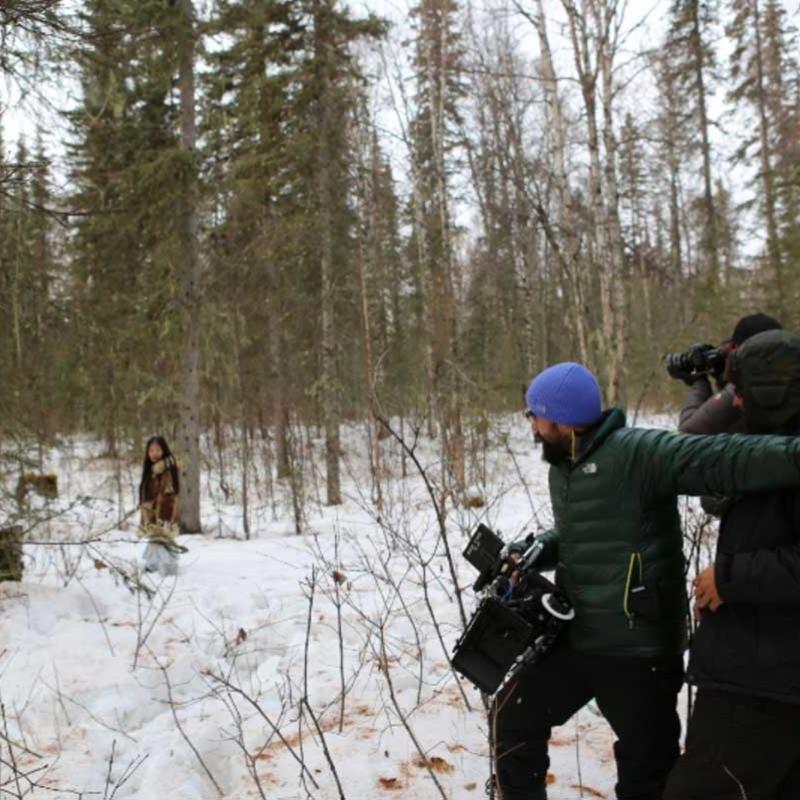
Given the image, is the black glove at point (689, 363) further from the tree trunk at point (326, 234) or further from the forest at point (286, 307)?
the tree trunk at point (326, 234)

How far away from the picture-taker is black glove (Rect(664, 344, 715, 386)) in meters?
3.36

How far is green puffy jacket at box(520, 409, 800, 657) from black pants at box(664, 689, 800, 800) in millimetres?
411

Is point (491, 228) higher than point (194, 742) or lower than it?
higher

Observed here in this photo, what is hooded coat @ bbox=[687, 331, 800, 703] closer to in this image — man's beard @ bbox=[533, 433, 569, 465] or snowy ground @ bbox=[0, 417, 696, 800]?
man's beard @ bbox=[533, 433, 569, 465]

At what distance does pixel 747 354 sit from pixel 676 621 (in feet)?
3.18

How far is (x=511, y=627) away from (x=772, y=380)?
1.18m

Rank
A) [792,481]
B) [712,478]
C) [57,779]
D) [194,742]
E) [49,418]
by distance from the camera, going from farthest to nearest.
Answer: [49,418] → [194,742] → [57,779] → [712,478] → [792,481]

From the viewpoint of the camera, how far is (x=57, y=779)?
3.37 metres

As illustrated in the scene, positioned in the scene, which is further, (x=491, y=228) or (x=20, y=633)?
(x=491, y=228)

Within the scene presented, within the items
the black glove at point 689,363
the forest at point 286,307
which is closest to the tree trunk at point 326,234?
the forest at point 286,307

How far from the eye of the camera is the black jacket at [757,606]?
1.80m

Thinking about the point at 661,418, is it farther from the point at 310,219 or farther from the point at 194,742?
the point at 194,742

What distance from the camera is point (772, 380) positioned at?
193 cm

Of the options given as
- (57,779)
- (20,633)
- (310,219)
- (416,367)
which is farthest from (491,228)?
(57,779)
